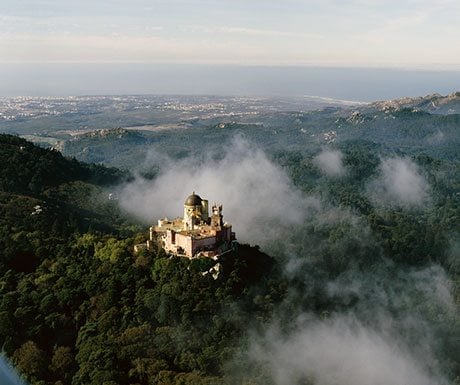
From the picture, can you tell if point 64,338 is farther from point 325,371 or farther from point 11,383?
point 325,371

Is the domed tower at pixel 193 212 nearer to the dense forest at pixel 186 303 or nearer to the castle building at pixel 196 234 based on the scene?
the castle building at pixel 196 234

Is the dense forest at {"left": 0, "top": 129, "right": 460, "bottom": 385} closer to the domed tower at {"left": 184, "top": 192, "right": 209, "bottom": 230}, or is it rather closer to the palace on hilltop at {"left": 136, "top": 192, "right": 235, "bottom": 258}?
the palace on hilltop at {"left": 136, "top": 192, "right": 235, "bottom": 258}

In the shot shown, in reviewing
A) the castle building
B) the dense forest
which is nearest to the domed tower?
the castle building

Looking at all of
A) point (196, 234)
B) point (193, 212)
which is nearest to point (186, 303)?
point (196, 234)

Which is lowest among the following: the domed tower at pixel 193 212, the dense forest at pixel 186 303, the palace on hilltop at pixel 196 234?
the dense forest at pixel 186 303

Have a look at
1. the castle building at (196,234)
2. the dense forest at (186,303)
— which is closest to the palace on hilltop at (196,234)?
the castle building at (196,234)

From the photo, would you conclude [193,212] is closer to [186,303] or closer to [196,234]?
[196,234]
